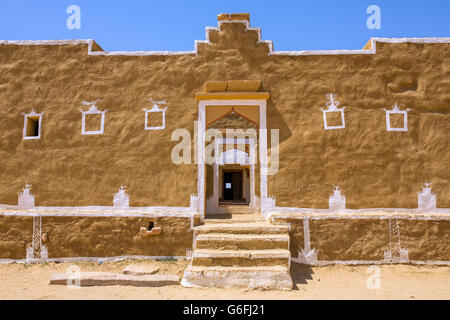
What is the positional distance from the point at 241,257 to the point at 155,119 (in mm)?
3456

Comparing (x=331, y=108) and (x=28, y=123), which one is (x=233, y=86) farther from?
(x=28, y=123)

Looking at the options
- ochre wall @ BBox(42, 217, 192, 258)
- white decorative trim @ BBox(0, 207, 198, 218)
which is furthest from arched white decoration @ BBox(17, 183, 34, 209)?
ochre wall @ BBox(42, 217, 192, 258)

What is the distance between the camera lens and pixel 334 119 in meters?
7.29

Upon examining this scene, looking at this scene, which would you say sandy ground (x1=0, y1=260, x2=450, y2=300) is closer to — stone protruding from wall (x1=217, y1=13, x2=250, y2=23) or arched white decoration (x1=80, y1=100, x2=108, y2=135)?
arched white decoration (x1=80, y1=100, x2=108, y2=135)

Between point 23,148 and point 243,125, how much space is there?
5.47 m

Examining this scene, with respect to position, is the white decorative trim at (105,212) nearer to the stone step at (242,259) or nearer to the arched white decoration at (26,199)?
the arched white decoration at (26,199)

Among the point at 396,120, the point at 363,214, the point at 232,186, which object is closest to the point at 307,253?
the point at 363,214

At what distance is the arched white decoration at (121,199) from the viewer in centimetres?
Answer: 721

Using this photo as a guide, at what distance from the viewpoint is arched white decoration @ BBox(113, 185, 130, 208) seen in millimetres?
7211

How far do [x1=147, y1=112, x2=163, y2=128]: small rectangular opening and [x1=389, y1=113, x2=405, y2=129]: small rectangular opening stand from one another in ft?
15.8

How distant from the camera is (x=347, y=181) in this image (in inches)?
280

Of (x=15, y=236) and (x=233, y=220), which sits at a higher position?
(x=233, y=220)

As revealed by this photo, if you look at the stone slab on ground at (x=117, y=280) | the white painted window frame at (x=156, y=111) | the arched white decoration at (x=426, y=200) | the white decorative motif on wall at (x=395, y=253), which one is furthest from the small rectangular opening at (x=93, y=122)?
the arched white decoration at (x=426, y=200)
